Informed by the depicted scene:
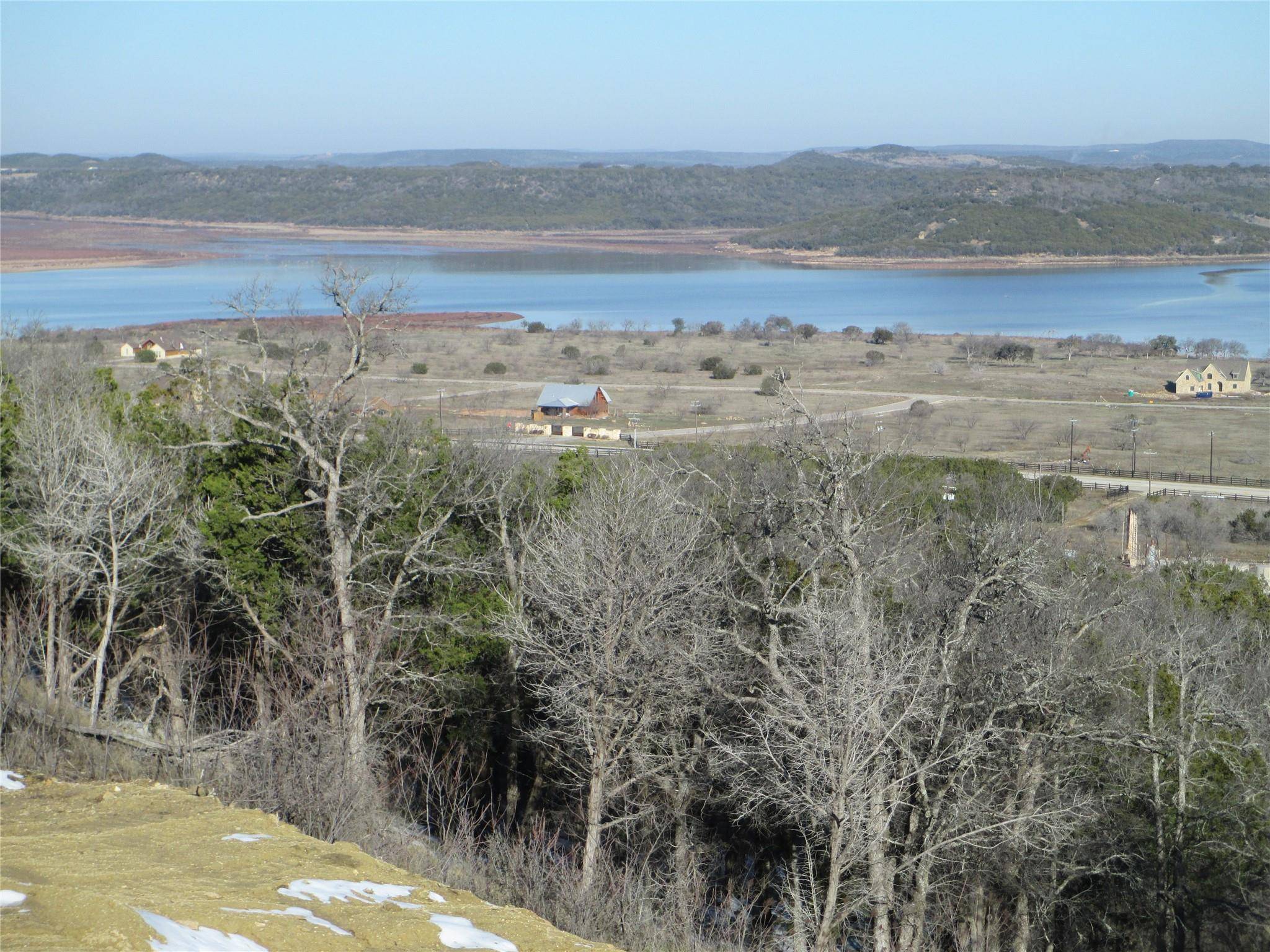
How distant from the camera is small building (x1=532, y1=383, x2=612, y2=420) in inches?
1881

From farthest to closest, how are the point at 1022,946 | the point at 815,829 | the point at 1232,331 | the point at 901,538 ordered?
the point at 1232,331
the point at 901,538
the point at 1022,946
the point at 815,829

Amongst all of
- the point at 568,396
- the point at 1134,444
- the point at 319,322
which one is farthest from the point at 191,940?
the point at 319,322

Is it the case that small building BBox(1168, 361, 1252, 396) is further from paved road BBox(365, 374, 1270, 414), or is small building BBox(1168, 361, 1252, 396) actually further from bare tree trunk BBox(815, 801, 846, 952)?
bare tree trunk BBox(815, 801, 846, 952)

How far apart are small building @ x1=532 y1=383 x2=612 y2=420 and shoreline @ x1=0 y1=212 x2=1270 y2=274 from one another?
86.5m

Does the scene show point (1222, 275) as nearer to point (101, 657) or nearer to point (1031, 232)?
point (1031, 232)

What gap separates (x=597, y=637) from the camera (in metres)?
11.4

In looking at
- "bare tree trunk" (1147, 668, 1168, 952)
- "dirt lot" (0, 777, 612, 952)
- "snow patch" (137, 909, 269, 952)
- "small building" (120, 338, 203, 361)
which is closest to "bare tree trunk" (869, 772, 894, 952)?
"bare tree trunk" (1147, 668, 1168, 952)

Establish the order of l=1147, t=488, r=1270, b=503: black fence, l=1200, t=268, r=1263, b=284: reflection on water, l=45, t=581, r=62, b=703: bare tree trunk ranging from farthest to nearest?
1. l=1200, t=268, r=1263, b=284: reflection on water
2. l=1147, t=488, r=1270, b=503: black fence
3. l=45, t=581, r=62, b=703: bare tree trunk

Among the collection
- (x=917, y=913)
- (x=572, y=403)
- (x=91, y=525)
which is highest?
(x=91, y=525)

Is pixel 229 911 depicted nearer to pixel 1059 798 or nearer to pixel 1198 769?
pixel 1059 798

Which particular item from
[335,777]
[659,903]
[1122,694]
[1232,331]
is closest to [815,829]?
[659,903]

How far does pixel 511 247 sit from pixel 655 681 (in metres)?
164

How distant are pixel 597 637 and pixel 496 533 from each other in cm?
546

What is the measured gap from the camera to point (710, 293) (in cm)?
11706
